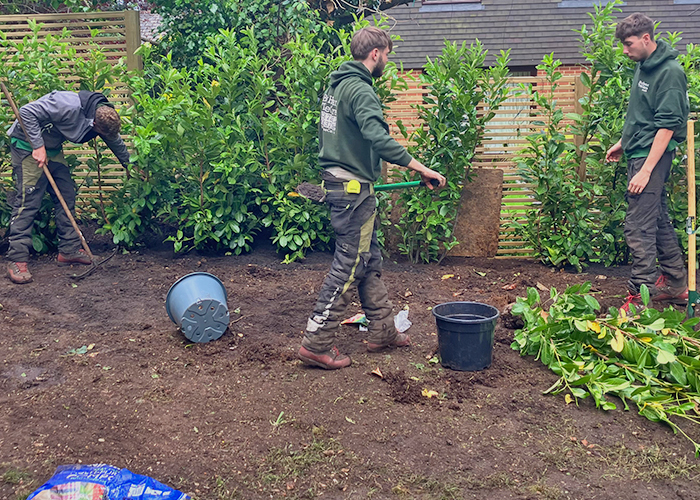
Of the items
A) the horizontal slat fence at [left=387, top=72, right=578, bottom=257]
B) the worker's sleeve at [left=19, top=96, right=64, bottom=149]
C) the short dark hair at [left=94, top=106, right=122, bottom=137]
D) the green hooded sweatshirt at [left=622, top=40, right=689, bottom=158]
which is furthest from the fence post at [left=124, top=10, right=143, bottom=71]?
the green hooded sweatshirt at [left=622, top=40, right=689, bottom=158]

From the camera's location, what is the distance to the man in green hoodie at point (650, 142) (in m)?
4.64

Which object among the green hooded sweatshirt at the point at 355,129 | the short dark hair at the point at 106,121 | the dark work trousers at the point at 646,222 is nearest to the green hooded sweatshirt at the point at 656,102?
the dark work trousers at the point at 646,222

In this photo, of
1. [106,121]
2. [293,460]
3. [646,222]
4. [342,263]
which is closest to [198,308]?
[342,263]

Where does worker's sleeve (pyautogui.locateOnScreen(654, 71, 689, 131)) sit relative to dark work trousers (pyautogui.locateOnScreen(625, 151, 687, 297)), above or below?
above

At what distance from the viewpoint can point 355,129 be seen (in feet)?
13.2

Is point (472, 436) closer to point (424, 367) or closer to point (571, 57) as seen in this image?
point (424, 367)

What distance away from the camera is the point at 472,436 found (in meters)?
3.37

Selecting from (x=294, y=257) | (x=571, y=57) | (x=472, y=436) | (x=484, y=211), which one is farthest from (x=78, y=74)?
(x=571, y=57)

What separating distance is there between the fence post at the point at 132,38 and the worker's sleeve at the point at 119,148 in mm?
1186

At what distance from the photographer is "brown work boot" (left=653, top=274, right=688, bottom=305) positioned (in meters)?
5.39

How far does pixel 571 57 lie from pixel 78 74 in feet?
32.1

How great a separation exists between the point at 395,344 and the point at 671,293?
2.65 meters

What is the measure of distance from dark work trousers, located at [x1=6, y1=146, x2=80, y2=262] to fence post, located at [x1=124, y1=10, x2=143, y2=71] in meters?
1.41

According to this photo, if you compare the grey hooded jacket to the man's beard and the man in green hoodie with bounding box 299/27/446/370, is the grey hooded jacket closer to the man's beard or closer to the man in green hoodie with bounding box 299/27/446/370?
the man in green hoodie with bounding box 299/27/446/370
